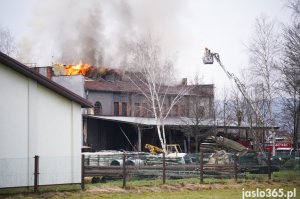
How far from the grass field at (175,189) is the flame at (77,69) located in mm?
29570

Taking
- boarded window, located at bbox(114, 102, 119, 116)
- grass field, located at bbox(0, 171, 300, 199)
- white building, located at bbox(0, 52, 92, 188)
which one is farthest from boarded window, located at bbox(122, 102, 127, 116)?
white building, located at bbox(0, 52, 92, 188)

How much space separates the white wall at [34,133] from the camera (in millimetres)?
19938

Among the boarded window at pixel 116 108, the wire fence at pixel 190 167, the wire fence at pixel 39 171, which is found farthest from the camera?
the boarded window at pixel 116 108

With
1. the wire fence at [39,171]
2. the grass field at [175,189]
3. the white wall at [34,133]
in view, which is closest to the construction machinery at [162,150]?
the grass field at [175,189]

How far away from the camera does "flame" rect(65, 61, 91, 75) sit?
51194 mm

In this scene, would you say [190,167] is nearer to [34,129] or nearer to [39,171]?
[39,171]

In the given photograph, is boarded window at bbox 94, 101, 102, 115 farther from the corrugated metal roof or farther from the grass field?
the grass field

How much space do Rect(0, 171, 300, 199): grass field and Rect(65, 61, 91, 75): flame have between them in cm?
2957

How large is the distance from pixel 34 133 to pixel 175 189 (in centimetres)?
636

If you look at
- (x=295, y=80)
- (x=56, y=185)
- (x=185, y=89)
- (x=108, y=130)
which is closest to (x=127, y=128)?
(x=108, y=130)

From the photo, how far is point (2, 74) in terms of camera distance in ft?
66.2

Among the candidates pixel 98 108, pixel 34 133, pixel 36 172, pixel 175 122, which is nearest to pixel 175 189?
pixel 36 172

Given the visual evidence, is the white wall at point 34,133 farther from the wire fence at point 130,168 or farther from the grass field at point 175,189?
the grass field at point 175,189

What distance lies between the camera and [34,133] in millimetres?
20766
